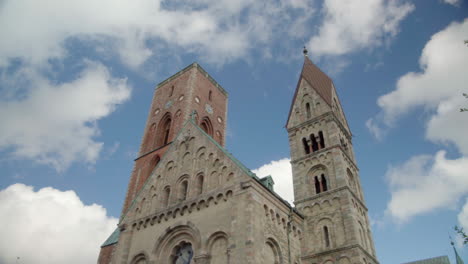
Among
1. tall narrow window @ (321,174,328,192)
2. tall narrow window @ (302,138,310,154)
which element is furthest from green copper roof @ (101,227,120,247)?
tall narrow window @ (321,174,328,192)

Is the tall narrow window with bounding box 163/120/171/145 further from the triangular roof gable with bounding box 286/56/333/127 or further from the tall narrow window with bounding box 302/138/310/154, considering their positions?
the tall narrow window with bounding box 302/138/310/154

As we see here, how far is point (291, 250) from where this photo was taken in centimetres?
2236

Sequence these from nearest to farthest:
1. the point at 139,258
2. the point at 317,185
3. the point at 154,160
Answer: the point at 139,258
the point at 317,185
the point at 154,160

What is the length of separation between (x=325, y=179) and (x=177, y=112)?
80.7 feet

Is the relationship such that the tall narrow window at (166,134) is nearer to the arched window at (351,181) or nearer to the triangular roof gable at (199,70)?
the triangular roof gable at (199,70)

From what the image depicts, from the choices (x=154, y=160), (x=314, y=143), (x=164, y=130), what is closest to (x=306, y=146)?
(x=314, y=143)

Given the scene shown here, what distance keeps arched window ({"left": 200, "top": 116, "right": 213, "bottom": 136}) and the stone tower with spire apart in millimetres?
17314

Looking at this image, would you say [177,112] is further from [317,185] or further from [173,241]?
Answer: [173,241]

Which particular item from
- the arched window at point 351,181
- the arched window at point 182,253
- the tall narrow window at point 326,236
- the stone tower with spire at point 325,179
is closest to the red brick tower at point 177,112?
the stone tower with spire at point 325,179

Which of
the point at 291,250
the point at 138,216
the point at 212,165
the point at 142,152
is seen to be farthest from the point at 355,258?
the point at 142,152

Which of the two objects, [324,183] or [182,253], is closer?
[182,253]

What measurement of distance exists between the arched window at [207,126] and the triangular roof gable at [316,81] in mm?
16597

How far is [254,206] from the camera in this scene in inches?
784

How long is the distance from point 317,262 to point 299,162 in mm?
8945
